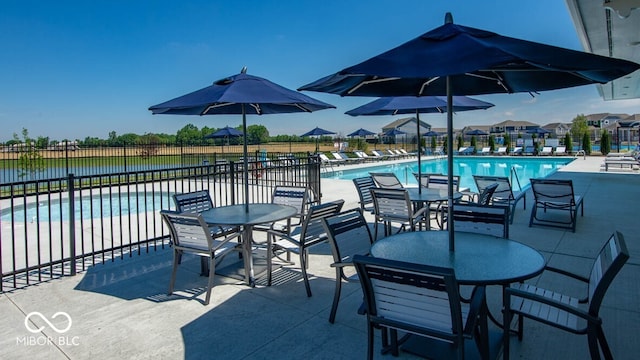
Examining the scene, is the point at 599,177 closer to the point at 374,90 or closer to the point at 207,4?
the point at 374,90

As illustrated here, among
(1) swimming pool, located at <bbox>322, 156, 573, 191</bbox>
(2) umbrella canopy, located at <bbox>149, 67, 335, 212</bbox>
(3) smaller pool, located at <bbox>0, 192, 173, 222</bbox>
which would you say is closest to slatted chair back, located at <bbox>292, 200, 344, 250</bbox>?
(2) umbrella canopy, located at <bbox>149, 67, 335, 212</bbox>

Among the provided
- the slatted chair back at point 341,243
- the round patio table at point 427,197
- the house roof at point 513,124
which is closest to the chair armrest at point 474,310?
the slatted chair back at point 341,243

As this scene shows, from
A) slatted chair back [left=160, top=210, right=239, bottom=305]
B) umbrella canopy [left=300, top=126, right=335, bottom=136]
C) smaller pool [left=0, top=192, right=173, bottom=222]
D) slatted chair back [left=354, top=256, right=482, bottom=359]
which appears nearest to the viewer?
slatted chair back [left=354, top=256, right=482, bottom=359]

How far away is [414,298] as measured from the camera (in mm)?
1909

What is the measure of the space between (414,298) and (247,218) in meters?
2.31

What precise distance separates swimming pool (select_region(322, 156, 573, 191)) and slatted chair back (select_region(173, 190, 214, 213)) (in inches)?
477

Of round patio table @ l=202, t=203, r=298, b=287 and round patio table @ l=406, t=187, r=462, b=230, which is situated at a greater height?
round patio table @ l=406, t=187, r=462, b=230

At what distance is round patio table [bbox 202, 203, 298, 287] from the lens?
375cm

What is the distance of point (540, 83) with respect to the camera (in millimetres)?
3047

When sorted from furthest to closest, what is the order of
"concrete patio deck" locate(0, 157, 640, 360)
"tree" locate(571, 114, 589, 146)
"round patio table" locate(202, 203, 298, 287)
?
"tree" locate(571, 114, 589, 146), "round patio table" locate(202, 203, 298, 287), "concrete patio deck" locate(0, 157, 640, 360)

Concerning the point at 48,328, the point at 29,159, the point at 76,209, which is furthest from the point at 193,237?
the point at 29,159

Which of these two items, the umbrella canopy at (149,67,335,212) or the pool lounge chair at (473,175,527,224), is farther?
the pool lounge chair at (473,175,527,224)

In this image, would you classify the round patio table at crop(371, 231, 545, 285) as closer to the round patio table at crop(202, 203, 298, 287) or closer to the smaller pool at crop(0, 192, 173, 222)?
the round patio table at crop(202, 203, 298, 287)

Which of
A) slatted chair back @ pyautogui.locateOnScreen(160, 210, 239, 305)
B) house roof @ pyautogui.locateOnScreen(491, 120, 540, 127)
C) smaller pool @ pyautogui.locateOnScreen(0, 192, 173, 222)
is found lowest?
smaller pool @ pyautogui.locateOnScreen(0, 192, 173, 222)
